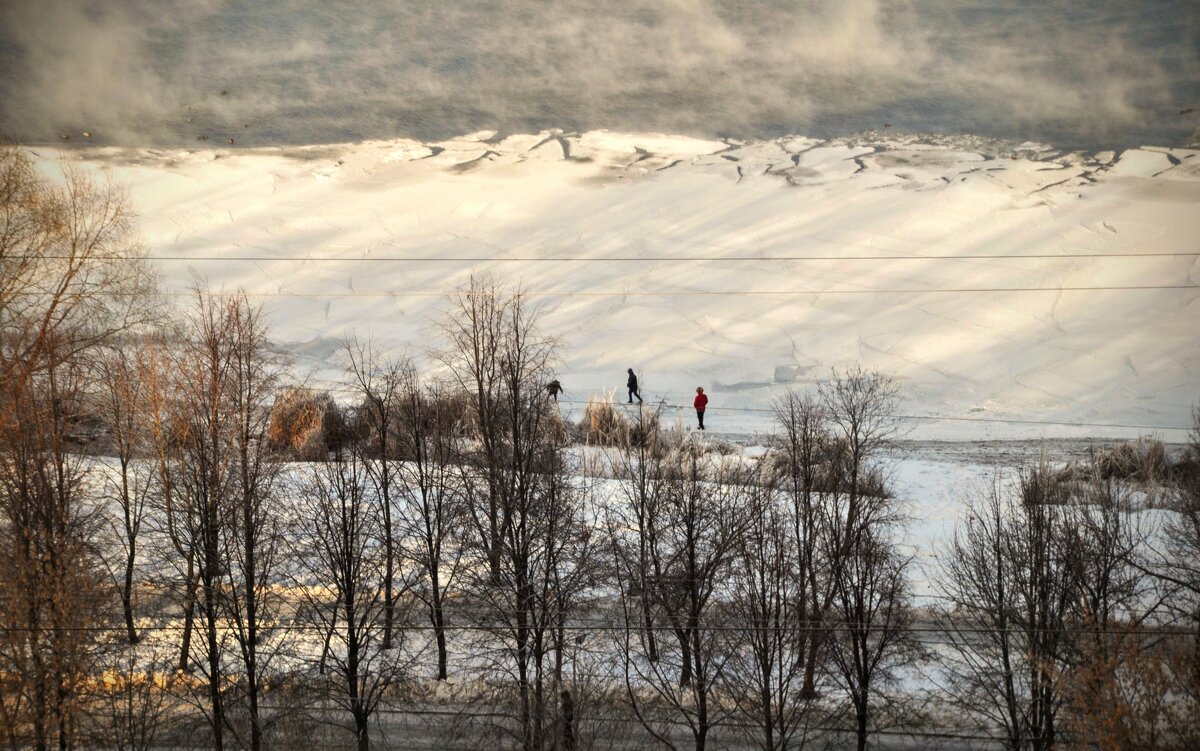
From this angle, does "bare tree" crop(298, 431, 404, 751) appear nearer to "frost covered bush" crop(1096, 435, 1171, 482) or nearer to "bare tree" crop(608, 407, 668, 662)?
"bare tree" crop(608, 407, 668, 662)

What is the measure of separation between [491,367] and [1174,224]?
64.4 feet

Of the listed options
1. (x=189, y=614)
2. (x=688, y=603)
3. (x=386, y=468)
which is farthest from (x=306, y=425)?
(x=688, y=603)

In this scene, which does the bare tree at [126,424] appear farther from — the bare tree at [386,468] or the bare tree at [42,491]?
the bare tree at [386,468]

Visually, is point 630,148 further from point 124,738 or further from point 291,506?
point 124,738

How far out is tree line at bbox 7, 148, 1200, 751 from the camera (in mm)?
11211

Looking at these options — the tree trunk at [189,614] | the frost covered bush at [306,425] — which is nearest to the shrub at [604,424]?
the frost covered bush at [306,425]

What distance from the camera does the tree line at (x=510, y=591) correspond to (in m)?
11.2

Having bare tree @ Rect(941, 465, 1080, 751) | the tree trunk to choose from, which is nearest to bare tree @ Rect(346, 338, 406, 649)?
the tree trunk

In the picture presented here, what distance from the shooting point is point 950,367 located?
22781mm

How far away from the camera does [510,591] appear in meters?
12.3

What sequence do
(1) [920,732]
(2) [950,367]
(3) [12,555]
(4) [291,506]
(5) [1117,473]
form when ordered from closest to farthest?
(3) [12,555]
(1) [920,732]
(4) [291,506]
(5) [1117,473]
(2) [950,367]

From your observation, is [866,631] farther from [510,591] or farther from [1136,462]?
[1136,462]

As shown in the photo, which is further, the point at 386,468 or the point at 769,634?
the point at 386,468

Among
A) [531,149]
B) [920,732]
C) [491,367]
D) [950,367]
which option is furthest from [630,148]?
[920,732]
